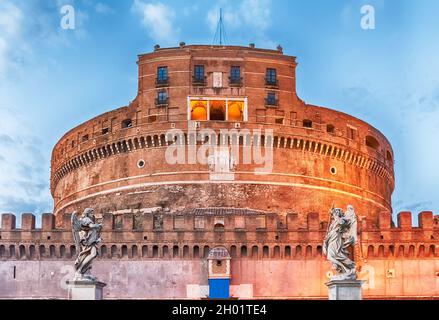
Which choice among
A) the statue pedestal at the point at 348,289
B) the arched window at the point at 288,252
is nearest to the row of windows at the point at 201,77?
the arched window at the point at 288,252

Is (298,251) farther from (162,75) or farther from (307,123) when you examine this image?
(162,75)

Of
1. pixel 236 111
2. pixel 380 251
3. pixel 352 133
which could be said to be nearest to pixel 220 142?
pixel 236 111

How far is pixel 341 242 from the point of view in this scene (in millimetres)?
20453

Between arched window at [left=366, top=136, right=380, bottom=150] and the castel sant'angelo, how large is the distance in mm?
143

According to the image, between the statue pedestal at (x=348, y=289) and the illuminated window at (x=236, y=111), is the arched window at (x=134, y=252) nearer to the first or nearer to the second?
the illuminated window at (x=236, y=111)

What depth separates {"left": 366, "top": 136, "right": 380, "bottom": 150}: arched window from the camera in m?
54.4

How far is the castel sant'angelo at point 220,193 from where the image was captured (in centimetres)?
4100

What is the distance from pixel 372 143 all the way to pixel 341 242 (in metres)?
35.2

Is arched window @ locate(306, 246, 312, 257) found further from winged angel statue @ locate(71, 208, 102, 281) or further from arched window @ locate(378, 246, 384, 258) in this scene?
winged angel statue @ locate(71, 208, 102, 281)

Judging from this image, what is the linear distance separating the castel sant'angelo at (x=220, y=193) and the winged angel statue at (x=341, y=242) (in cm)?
2002

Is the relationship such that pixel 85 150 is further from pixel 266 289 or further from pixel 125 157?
pixel 266 289

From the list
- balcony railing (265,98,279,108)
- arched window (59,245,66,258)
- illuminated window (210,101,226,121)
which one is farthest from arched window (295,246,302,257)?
arched window (59,245,66,258)

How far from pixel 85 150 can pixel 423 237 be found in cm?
2240

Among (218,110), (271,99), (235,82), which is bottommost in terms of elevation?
(218,110)
